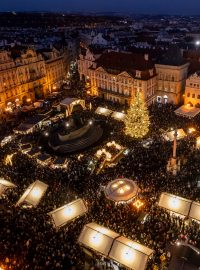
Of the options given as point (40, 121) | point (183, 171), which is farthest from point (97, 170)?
point (40, 121)

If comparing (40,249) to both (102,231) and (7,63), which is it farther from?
(7,63)

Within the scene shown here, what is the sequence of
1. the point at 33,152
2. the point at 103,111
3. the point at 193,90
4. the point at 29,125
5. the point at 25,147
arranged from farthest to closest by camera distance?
1. the point at 193,90
2. the point at 103,111
3. the point at 29,125
4. the point at 25,147
5. the point at 33,152

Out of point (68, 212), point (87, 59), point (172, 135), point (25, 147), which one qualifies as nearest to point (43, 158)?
point (25, 147)

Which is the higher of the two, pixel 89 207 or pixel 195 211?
pixel 195 211

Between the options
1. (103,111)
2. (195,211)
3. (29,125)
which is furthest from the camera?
(103,111)

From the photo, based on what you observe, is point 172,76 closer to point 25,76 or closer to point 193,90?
point 193,90

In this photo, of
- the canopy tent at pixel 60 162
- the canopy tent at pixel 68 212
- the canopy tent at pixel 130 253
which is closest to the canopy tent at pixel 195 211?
the canopy tent at pixel 130 253

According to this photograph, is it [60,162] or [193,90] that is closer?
[60,162]
